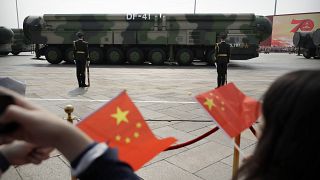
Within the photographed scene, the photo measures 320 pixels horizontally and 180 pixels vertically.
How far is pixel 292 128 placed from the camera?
2.80ft

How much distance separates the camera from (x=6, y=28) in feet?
97.0

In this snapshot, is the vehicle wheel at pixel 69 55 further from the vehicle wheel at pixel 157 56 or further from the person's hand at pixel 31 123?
the person's hand at pixel 31 123

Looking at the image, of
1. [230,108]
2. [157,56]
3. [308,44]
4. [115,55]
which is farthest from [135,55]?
[308,44]

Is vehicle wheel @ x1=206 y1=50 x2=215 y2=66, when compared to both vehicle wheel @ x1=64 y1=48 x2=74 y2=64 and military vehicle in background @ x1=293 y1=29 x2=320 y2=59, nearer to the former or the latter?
vehicle wheel @ x1=64 y1=48 x2=74 y2=64

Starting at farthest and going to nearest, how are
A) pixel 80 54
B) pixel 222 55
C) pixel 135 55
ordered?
pixel 135 55 → pixel 80 54 → pixel 222 55

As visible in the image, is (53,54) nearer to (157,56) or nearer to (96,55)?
(96,55)

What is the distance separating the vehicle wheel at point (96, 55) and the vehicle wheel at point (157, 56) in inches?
125

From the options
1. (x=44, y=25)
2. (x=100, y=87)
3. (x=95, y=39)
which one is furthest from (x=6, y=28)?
(x=100, y=87)

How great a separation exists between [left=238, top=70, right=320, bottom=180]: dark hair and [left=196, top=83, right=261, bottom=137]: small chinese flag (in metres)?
1.17

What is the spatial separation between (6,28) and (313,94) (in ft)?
109

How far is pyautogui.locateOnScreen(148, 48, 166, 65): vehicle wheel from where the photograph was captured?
19375 mm

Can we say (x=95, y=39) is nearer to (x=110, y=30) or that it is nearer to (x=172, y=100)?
(x=110, y=30)

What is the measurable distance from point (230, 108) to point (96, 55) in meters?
18.2

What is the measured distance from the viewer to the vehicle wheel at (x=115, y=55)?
19.6m
